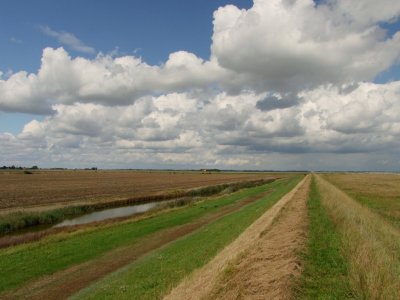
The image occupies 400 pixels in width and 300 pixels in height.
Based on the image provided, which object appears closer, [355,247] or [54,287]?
[355,247]

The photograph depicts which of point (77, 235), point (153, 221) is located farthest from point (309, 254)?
point (153, 221)

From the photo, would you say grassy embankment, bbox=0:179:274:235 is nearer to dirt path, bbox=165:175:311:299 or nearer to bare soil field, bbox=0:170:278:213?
bare soil field, bbox=0:170:278:213

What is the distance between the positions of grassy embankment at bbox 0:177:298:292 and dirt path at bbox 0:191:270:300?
63 centimetres

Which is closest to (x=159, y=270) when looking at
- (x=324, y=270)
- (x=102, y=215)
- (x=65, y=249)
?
(x=324, y=270)

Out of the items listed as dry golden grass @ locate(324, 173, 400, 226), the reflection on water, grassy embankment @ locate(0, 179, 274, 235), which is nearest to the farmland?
dry golden grass @ locate(324, 173, 400, 226)

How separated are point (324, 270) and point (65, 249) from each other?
16.2 meters

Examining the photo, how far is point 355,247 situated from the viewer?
14.6 meters

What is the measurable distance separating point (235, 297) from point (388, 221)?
19.9 metres

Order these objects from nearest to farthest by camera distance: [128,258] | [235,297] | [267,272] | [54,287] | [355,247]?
[235,297] → [267,272] → [355,247] → [54,287] → [128,258]

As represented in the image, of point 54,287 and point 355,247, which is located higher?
point 355,247

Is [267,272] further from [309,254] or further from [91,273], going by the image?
[91,273]

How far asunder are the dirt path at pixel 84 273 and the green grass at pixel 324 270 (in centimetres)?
963

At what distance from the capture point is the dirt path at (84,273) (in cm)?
1585

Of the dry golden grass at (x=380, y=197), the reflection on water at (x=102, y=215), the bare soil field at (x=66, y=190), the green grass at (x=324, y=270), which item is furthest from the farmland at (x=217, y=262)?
the bare soil field at (x=66, y=190)
